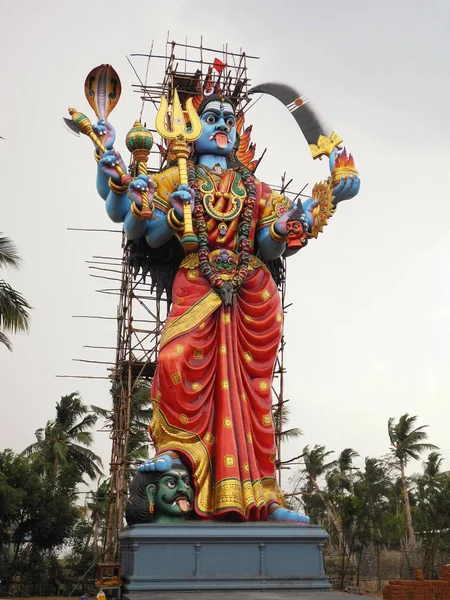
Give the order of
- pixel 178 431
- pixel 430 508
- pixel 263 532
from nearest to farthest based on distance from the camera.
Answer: pixel 263 532 < pixel 178 431 < pixel 430 508

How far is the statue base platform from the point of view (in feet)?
24.5

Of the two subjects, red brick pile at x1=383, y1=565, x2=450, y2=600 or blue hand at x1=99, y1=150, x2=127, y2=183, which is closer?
blue hand at x1=99, y1=150, x2=127, y2=183

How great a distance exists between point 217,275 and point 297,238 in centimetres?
106

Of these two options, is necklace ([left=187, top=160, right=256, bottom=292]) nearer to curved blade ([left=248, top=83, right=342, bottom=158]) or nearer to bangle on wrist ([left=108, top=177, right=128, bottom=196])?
bangle on wrist ([left=108, top=177, right=128, bottom=196])

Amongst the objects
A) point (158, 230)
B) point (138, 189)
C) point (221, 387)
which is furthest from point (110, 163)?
point (221, 387)

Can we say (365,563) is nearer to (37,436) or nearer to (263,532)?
(37,436)

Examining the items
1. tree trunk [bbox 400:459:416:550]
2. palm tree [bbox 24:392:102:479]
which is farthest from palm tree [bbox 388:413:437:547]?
palm tree [bbox 24:392:102:479]

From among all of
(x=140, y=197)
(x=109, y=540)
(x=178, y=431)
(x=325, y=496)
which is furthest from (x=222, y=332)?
(x=325, y=496)

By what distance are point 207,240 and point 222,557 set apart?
11.7ft

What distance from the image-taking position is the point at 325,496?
986 inches

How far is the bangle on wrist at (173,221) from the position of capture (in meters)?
8.62

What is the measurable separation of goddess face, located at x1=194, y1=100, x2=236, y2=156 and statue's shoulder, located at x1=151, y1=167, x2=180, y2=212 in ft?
2.20

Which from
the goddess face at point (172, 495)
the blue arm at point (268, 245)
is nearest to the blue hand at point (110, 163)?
the blue arm at point (268, 245)

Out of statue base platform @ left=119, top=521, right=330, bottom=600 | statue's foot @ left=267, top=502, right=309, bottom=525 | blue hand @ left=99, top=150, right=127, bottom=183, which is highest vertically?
blue hand @ left=99, top=150, right=127, bottom=183
